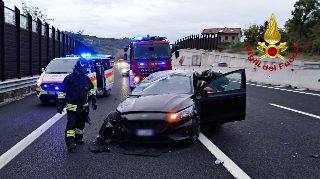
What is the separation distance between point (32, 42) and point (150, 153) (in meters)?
16.2

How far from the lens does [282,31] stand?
8512cm

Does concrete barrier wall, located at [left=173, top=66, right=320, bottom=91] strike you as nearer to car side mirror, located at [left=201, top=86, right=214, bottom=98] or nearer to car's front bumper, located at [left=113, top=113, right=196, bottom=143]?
car side mirror, located at [left=201, top=86, right=214, bottom=98]

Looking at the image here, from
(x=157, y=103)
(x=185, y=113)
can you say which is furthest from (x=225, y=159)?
(x=157, y=103)

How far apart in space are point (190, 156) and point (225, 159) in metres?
0.58

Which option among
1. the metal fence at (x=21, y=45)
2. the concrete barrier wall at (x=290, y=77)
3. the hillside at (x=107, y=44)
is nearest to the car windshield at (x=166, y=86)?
the metal fence at (x=21, y=45)

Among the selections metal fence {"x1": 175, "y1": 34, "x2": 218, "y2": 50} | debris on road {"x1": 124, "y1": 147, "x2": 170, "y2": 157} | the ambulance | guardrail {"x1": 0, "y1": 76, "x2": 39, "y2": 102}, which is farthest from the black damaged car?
metal fence {"x1": 175, "y1": 34, "x2": 218, "y2": 50}

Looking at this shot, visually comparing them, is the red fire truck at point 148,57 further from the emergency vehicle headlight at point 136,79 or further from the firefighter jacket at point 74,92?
the firefighter jacket at point 74,92

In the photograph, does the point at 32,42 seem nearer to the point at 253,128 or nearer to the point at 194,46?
the point at 253,128

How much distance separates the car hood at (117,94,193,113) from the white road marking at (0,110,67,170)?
6.28 feet

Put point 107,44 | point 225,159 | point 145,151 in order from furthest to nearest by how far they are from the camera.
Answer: point 107,44 < point 145,151 < point 225,159

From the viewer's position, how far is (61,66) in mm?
12773

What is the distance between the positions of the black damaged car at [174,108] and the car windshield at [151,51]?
25.4ft

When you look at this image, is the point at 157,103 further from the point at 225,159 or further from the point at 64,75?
the point at 64,75

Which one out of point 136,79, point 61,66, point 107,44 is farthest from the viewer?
point 107,44
